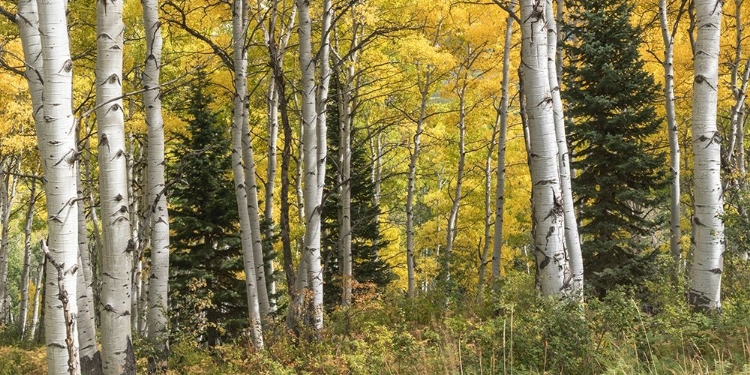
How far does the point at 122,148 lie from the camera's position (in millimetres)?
3867

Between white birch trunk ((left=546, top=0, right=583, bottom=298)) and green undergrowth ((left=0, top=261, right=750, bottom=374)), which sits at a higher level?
white birch trunk ((left=546, top=0, right=583, bottom=298))

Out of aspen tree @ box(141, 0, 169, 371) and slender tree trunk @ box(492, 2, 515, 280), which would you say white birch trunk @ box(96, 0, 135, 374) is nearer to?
aspen tree @ box(141, 0, 169, 371)

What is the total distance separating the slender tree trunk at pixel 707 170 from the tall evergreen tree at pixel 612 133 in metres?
4.64

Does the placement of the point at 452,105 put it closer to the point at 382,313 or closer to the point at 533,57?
the point at 382,313

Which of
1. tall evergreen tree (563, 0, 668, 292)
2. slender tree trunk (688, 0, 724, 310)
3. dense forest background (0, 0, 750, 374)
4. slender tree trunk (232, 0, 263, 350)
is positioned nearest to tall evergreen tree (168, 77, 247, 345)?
dense forest background (0, 0, 750, 374)

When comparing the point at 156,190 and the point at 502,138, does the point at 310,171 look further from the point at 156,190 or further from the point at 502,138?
the point at 502,138

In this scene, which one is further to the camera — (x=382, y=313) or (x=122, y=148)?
(x=382, y=313)

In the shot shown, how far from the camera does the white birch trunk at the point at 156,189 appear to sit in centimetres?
551

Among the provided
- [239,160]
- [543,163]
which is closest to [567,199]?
[543,163]

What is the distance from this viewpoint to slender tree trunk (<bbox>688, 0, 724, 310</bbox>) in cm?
502

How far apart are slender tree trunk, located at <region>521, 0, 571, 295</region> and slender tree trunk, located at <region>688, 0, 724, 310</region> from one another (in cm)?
178

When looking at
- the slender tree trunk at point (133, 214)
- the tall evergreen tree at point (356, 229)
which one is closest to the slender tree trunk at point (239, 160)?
the slender tree trunk at point (133, 214)

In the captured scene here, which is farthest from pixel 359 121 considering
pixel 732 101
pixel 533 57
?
pixel 533 57

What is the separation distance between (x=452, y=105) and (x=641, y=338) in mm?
12533
